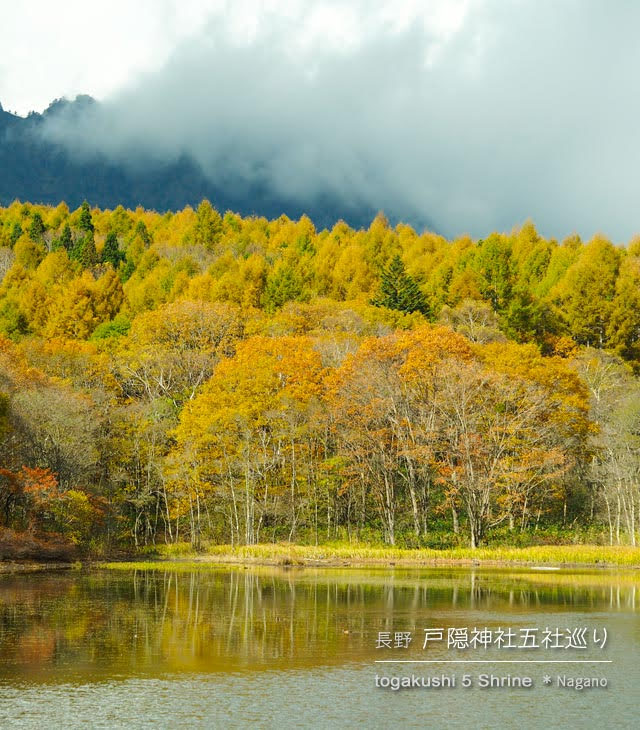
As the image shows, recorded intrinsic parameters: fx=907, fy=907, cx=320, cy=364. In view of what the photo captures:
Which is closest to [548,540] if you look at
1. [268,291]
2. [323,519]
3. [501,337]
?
[323,519]

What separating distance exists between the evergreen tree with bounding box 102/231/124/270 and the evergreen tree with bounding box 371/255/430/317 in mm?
54974

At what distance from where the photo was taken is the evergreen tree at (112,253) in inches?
5463

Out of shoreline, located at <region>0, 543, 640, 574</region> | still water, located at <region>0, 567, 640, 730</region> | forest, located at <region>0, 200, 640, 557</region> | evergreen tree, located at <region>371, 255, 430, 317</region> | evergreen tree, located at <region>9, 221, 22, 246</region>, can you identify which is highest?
evergreen tree, located at <region>9, 221, 22, 246</region>

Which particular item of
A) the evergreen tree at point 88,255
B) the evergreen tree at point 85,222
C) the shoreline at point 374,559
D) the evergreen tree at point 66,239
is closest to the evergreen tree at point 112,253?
the evergreen tree at point 88,255

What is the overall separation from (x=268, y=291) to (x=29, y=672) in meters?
86.5

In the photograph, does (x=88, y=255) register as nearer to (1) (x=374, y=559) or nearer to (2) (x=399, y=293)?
(2) (x=399, y=293)

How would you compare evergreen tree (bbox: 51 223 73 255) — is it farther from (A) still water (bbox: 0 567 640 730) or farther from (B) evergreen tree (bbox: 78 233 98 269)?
(A) still water (bbox: 0 567 640 730)

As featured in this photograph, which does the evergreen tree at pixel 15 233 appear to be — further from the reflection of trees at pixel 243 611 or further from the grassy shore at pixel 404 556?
the reflection of trees at pixel 243 611

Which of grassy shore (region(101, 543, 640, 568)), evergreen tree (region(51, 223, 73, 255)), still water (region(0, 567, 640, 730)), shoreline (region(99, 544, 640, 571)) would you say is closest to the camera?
still water (region(0, 567, 640, 730))

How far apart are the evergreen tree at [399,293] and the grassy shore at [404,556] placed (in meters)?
38.8

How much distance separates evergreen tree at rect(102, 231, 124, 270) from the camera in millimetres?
138750

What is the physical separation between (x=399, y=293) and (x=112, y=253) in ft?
200

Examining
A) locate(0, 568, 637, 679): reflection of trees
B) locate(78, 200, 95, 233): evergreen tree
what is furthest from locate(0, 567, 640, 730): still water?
locate(78, 200, 95, 233): evergreen tree

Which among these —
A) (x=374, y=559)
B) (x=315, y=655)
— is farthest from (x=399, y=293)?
(x=315, y=655)
